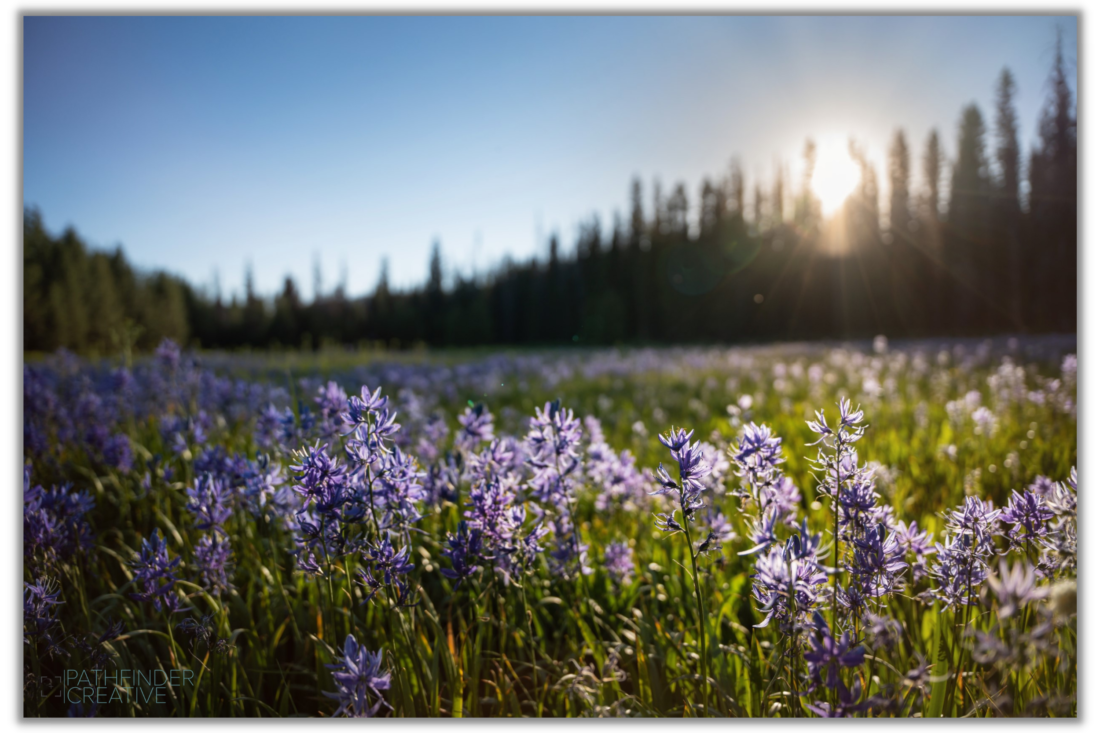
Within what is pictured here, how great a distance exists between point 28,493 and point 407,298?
168 ft

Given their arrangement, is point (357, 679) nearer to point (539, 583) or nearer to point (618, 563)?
point (539, 583)

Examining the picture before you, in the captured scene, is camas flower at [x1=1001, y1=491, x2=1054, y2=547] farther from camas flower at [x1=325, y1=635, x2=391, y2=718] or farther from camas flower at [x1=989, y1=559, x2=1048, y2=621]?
camas flower at [x1=325, y1=635, x2=391, y2=718]

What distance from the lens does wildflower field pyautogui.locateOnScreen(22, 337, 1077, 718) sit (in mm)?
1222

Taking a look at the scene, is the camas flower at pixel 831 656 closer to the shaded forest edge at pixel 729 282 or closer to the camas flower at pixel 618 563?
the camas flower at pixel 618 563

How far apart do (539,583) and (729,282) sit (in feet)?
142

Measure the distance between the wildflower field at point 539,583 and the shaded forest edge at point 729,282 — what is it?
67.6ft

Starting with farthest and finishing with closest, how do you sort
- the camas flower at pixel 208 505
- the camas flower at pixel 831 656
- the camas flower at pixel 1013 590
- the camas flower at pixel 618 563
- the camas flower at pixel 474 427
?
the camas flower at pixel 618 563
the camas flower at pixel 474 427
the camas flower at pixel 208 505
the camas flower at pixel 831 656
the camas flower at pixel 1013 590

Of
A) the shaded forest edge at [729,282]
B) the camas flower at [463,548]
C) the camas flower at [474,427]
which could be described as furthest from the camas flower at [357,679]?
the shaded forest edge at [729,282]

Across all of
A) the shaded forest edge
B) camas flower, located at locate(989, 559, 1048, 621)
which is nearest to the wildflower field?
camas flower, located at locate(989, 559, 1048, 621)

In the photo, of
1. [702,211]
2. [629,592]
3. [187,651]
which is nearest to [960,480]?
[629,592]

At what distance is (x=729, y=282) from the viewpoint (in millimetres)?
41750

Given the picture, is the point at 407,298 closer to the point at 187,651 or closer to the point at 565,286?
the point at 565,286

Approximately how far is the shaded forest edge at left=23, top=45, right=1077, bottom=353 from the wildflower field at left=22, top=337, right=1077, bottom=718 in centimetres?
2059

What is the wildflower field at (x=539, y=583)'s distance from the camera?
1222mm
